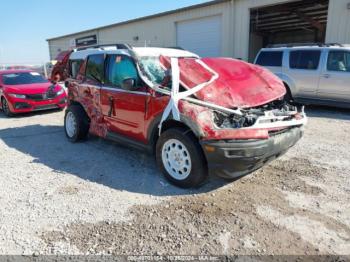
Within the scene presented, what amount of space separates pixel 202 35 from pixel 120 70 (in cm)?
1214

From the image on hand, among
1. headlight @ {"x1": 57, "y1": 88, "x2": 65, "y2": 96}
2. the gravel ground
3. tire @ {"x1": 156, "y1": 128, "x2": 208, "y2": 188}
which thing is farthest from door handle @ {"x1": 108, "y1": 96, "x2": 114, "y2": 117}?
headlight @ {"x1": 57, "y1": 88, "x2": 65, "y2": 96}

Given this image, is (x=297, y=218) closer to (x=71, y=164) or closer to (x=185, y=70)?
(x=185, y=70)

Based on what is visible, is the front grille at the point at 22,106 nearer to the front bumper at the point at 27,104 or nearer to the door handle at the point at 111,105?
the front bumper at the point at 27,104

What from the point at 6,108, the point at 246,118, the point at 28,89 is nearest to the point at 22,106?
the point at 28,89

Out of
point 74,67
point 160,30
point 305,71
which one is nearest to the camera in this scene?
point 74,67

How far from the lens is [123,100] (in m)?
4.62

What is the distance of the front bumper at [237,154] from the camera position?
Result: 336 cm

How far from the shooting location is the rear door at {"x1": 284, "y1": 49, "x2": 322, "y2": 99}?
28.6ft

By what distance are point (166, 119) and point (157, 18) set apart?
16040 millimetres

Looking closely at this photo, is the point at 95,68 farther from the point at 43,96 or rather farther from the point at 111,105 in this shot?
the point at 43,96

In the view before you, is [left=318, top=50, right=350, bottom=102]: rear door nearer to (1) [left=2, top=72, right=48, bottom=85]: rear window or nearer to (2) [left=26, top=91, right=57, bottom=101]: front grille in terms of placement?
(2) [left=26, top=91, right=57, bottom=101]: front grille

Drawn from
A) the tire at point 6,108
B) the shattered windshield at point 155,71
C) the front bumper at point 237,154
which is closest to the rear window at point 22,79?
the tire at point 6,108

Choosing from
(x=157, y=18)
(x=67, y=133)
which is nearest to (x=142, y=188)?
Result: (x=67, y=133)

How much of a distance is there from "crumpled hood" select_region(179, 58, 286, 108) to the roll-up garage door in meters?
11.2
